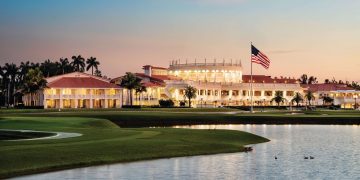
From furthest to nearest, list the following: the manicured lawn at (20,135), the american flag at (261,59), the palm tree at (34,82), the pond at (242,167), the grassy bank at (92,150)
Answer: the palm tree at (34,82) → the american flag at (261,59) → the manicured lawn at (20,135) → the grassy bank at (92,150) → the pond at (242,167)

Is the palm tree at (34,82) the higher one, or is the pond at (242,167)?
the palm tree at (34,82)

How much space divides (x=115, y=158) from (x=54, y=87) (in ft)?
507

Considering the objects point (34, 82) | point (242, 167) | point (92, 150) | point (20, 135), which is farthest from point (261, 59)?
point (34, 82)

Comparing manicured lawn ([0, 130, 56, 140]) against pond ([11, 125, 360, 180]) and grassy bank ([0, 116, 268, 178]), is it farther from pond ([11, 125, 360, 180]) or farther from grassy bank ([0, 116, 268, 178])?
Result: pond ([11, 125, 360, 180])

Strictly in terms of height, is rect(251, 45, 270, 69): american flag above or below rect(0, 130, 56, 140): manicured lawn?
above

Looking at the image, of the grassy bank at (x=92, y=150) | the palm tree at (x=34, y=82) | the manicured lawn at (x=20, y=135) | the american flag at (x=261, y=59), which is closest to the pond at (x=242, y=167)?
the grassy bank at (x=92, y=150)

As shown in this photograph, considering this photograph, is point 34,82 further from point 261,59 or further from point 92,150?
point 92,150

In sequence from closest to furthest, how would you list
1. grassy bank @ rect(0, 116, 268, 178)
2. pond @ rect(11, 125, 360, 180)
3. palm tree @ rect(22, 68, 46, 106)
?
pond @ rect(11, 125, 360, 180)
grassy bank @ rect(0, 116, 268, 178)
palm tree @ rect(22, 68, 46, 106)

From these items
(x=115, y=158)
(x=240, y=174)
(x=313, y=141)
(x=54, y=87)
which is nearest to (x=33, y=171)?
(x=115, y=158)

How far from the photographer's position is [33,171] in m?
39.1

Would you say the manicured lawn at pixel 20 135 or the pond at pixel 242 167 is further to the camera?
the manicured lawn at pixel 20 135

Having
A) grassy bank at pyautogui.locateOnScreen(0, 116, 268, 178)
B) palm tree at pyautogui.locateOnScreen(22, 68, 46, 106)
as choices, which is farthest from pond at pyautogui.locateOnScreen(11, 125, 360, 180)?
palm tree at pyautogui.locateOnScreen(22, 68, 46, 106)

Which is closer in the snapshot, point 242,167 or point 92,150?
point 242,167

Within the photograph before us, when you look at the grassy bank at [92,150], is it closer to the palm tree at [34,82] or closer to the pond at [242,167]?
the pond at [242,167]
